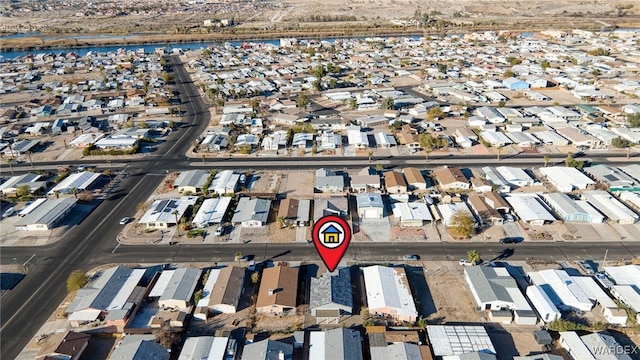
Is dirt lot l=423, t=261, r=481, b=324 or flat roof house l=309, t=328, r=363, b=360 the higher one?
dirt lot l=423, t=261, r=481, b=324

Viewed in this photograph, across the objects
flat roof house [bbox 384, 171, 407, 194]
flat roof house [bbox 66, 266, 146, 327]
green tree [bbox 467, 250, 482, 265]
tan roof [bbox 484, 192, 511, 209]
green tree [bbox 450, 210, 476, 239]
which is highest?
flat roof house [bbox 384, 171, 407, 194]

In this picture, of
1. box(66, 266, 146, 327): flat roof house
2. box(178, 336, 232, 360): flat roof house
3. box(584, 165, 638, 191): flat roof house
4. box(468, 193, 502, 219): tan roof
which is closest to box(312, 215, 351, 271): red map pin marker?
box(178, 336, 232, 360): flat roof house

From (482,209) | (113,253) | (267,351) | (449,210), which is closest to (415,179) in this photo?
(449,210)

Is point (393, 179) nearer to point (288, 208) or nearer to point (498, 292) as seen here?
point (288, 208)

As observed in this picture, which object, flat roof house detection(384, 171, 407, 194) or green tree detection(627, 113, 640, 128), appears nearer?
flat roof house detection(384, 171, 407, 194)

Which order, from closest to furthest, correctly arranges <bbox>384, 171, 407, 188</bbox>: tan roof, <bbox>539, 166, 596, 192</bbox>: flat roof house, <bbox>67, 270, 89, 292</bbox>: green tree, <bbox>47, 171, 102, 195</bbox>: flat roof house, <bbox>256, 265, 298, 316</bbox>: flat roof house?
<bbox>256, 265, 298, 316</bbox>: flat roof house < <bbox>67, 270, 89, 292</bbox>: green tree < <bbox>539, 166, 596, 192</bbox>: flat roof house < <bbox>384, 171, 407, 188</bbox>: tan roof < <bbox>47, 171, 102, 195</bbox>: flat roof house

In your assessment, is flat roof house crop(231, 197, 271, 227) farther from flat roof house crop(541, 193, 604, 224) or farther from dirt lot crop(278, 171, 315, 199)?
flat roof house crop(541, 193, 604, 224)
